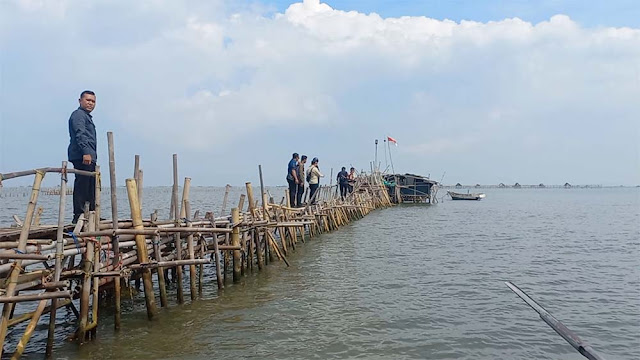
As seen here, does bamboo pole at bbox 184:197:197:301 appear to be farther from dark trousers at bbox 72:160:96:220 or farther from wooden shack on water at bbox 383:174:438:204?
wooden shack on water at bbox 383:174:438:204

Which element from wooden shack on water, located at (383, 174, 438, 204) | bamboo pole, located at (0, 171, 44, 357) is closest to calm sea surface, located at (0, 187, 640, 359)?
bamboo pole, located at (0, 171, 44, 357)

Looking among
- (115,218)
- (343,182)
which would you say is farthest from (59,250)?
(343,182)

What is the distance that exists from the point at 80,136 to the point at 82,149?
0.21 metres

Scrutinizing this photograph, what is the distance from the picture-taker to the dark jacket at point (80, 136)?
745 centimetres

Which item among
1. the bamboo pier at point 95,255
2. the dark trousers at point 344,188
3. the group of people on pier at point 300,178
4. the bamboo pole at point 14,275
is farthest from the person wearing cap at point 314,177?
the bamboo pole at point 14,275

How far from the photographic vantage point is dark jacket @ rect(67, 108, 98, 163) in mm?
7453

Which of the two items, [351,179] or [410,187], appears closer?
[351,179]

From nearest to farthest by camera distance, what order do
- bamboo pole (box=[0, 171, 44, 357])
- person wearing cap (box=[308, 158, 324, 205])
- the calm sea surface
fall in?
bamboo pole (box=[0, 171, 44, 357])
the calm sea surface
person wearing cap (box=[308, 158, 324, 205])

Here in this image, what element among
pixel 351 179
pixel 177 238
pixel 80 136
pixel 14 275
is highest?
pixel 351 179

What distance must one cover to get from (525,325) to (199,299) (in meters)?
5.76

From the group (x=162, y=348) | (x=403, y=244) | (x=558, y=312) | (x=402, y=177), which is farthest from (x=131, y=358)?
(x=402, y=177)

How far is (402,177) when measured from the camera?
41125 millimetres

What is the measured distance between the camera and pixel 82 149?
7453mm

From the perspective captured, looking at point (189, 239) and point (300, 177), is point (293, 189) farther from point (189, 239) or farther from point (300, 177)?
point (189, 239)
